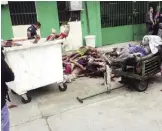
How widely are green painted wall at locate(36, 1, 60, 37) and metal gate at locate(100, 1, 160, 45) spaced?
210 centimetres


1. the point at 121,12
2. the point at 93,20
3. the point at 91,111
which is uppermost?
the point at 121,12

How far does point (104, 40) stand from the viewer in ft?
29.9

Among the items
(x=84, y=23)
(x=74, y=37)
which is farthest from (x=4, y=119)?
(x=84, y=23)

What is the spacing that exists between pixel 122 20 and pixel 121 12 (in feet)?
1.20

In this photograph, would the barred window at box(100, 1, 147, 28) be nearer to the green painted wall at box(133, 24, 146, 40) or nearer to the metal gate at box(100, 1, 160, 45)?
the metal gate at box(100, 1, 160, 45)

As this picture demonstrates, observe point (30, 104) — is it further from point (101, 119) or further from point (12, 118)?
point (101, 119)

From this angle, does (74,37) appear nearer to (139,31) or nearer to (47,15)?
(47,15)

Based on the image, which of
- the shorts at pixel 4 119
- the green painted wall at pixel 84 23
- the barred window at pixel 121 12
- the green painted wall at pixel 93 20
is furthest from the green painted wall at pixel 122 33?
the shorts at pixel 4 119

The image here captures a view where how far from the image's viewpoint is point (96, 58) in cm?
601

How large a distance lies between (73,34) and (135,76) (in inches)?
177

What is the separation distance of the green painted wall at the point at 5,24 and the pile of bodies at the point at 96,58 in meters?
2.36

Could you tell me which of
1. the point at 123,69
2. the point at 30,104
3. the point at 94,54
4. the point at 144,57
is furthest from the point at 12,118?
the point at 94,54

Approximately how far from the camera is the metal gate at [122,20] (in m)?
8.84

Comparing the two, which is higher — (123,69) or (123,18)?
(123,18)
